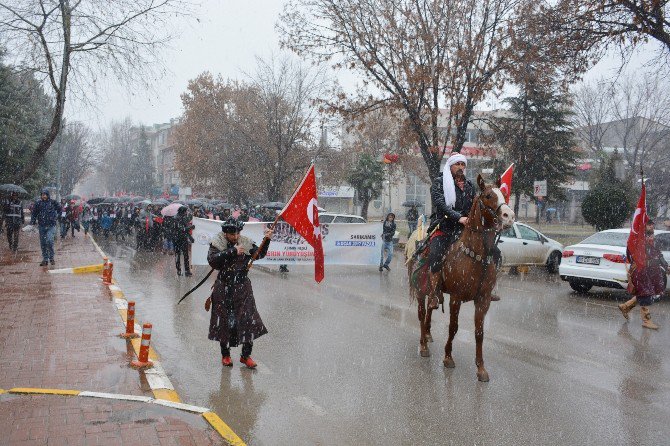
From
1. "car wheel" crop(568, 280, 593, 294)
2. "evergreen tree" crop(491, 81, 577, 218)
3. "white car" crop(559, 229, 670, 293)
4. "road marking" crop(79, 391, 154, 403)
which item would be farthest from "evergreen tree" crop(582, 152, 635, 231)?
"road marking" crop(79, 391, 154, 403)

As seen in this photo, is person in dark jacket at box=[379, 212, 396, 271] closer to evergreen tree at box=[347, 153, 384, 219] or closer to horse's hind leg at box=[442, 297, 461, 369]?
horse's hind leg at box=[442, 297, 461, 369]

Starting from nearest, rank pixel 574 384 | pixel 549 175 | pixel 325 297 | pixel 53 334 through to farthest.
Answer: pixel 574 384 → pixel 53 334 → pixel 325 297 → pixel 549 175

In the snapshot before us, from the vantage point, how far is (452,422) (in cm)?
562

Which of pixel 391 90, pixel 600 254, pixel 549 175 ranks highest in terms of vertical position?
pixel 391 90

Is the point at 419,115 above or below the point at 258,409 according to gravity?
above

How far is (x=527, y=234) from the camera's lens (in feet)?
60.3

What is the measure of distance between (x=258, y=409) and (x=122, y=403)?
1.27 meters

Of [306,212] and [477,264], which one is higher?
[306,212]

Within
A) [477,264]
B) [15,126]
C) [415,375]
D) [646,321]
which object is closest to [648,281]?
[646,321]

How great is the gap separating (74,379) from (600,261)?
1121 centimetres

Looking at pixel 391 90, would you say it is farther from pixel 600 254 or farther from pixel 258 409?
pixel 258 409

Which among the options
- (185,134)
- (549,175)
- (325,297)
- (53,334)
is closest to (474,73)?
(325,297)

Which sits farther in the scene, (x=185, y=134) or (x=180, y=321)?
(x=185, y=134)

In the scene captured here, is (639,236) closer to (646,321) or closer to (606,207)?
(646,321)
